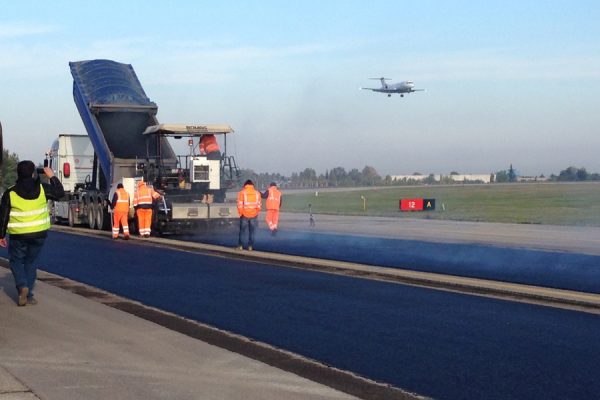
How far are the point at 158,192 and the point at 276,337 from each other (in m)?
17.0

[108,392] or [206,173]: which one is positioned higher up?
[206,173]

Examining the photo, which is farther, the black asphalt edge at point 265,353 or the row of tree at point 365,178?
the row of tree at point 365,178

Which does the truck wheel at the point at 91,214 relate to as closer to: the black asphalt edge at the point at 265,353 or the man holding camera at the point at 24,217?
the black asphalt edge at the point at 265,353

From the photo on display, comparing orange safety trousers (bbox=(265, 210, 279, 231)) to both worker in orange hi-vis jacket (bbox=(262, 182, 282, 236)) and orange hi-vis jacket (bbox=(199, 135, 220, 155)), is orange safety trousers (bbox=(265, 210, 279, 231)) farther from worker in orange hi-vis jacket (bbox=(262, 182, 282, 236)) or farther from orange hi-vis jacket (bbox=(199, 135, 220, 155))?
orange hi-vis jacket (bbox=(199, 135, 220, 155))

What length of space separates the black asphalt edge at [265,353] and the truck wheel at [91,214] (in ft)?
56.6

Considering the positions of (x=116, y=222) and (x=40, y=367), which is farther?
(x=116, y=222)

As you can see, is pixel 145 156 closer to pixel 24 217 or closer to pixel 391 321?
pixel 24 217

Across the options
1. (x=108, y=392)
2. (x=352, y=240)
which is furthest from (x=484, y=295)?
(x=352, y=240)

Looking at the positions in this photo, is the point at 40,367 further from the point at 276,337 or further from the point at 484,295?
the point at 484,295

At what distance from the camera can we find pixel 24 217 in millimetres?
11219

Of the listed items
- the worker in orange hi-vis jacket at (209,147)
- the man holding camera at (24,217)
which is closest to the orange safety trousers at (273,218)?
the worker in orange hi-vis jacket at (209,147)

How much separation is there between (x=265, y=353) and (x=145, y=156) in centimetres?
1909

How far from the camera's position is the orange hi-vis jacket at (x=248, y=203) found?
20.4 m

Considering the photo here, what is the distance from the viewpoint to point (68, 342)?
9.15m
